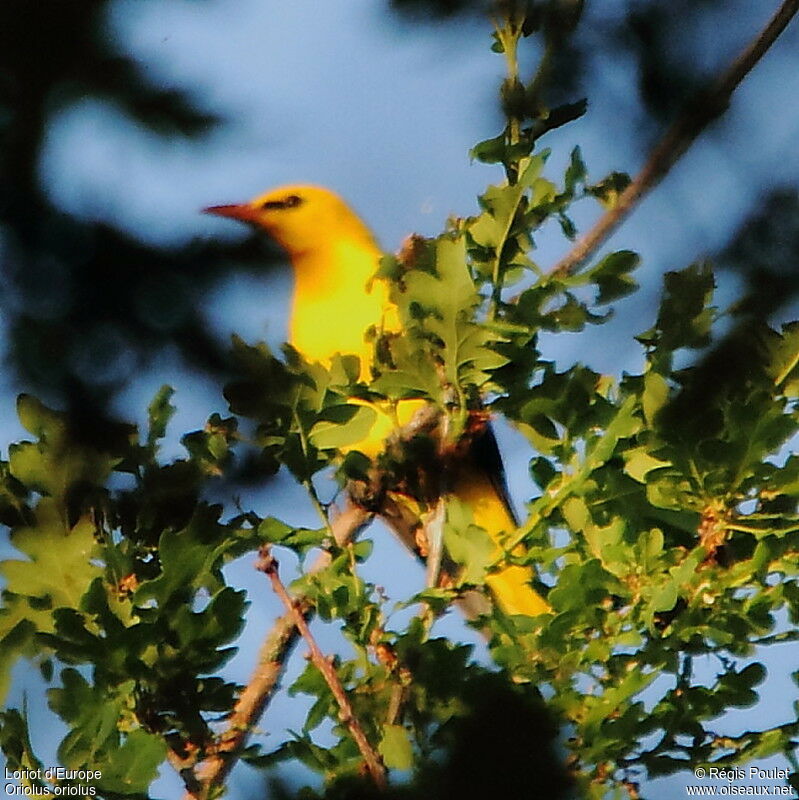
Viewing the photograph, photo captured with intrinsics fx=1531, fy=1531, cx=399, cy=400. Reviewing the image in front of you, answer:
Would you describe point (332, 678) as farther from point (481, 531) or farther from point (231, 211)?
point (231, 211)

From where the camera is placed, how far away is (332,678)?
3.80 feet

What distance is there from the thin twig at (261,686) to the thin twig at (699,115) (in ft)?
1.05

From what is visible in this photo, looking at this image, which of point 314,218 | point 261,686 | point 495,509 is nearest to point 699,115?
point 261,686

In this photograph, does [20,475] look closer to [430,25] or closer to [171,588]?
[171,588]

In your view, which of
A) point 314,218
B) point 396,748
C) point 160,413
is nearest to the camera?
point 396,748

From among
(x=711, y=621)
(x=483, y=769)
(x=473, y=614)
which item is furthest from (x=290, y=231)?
(x=483, y=769)

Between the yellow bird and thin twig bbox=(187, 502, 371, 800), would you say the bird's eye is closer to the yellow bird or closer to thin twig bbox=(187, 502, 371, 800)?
the yellow bird

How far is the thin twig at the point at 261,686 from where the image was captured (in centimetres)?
128

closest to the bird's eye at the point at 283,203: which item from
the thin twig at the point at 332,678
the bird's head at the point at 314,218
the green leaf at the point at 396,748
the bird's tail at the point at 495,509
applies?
the bird's head at the point at 314,218

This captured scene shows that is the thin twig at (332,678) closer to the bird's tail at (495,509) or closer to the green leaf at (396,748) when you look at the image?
the green leaf at (396,748)

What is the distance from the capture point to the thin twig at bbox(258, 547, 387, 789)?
110 centimetres

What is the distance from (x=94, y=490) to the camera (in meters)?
1.27

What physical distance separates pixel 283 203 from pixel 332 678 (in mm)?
1485

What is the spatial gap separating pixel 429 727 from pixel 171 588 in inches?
9.3
